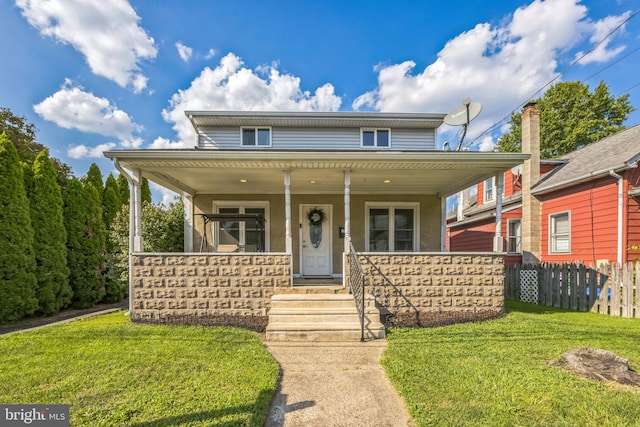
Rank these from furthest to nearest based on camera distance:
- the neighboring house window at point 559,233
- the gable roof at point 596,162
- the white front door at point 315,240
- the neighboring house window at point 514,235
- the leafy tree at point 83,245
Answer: the neighboring house window at point 514,235 < the neighboring house window at point 559,233 < the white front door at point 315,240 < the leafy tree at point 83,245 < the gable roof at point 596,162

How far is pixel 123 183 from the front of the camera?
10.4 m

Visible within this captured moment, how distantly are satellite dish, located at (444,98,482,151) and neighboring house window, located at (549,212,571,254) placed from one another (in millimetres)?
4695

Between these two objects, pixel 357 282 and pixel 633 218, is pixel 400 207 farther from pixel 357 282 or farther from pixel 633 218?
pixel 633 218

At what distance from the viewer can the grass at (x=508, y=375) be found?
7.59ft

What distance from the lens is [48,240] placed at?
652cm

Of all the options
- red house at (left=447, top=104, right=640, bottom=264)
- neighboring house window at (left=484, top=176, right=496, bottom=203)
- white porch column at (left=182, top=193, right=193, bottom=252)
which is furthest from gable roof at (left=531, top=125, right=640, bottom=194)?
white porch column at (left=182, top=193, right=193, bottom=252)

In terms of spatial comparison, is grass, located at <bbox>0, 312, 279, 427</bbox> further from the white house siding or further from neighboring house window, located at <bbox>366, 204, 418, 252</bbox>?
the white house siding

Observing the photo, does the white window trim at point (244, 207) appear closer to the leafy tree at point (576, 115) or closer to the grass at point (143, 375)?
the grass at point (143, 375)

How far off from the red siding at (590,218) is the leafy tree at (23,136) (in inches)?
797

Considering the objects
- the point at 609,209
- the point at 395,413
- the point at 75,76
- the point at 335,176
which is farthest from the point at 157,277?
the point at 609,209

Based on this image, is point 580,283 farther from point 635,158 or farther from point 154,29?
point 154,29

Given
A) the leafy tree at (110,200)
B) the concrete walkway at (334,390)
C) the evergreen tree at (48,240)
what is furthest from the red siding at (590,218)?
the leafy tree at (110,200)

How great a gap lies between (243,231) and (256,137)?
3036mm

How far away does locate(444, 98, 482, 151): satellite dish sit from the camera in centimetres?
688
